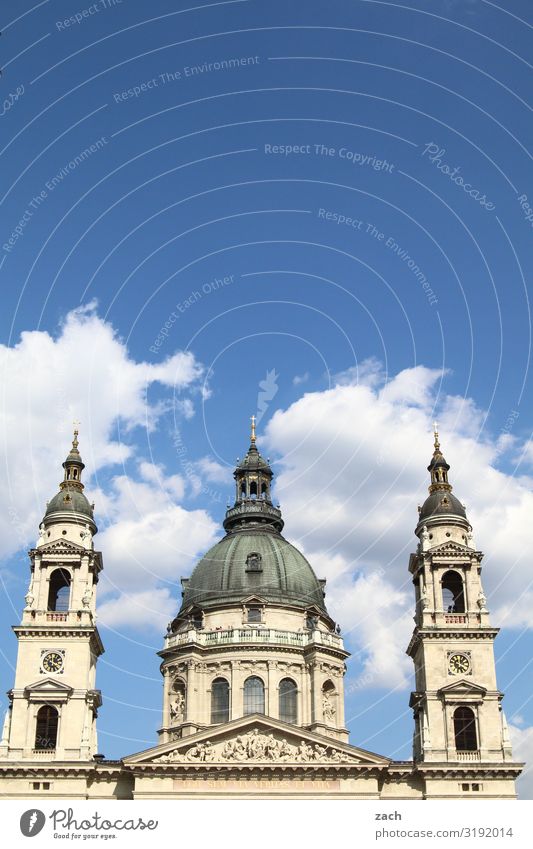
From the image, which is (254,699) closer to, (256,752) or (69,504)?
(256,752)

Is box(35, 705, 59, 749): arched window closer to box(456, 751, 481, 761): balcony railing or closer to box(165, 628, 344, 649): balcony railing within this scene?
box(165, 628, 344, 649): balcony railing

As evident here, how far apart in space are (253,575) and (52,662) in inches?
839

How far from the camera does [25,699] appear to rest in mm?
65812

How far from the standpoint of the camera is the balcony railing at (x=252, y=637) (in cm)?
7894

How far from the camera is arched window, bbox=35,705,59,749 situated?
215 feet

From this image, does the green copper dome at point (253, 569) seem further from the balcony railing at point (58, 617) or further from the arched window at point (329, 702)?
the balcony railing at point (58, 617)

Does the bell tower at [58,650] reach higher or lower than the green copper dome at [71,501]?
lower

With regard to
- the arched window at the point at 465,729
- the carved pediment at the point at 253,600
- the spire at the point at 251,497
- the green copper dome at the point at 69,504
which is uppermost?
the spire at the point at 251,497

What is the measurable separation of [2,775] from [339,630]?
102 ft

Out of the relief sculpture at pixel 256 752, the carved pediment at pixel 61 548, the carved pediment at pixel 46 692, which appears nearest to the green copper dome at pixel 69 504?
the carved pediment at pixel 61 548

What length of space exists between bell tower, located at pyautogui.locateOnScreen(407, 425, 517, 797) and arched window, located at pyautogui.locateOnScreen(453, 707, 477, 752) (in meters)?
0.06

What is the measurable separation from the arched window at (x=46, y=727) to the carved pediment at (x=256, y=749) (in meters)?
4.90

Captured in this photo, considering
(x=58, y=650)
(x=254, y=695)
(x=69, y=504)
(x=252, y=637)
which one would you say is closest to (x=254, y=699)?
(x=254, y=695)
